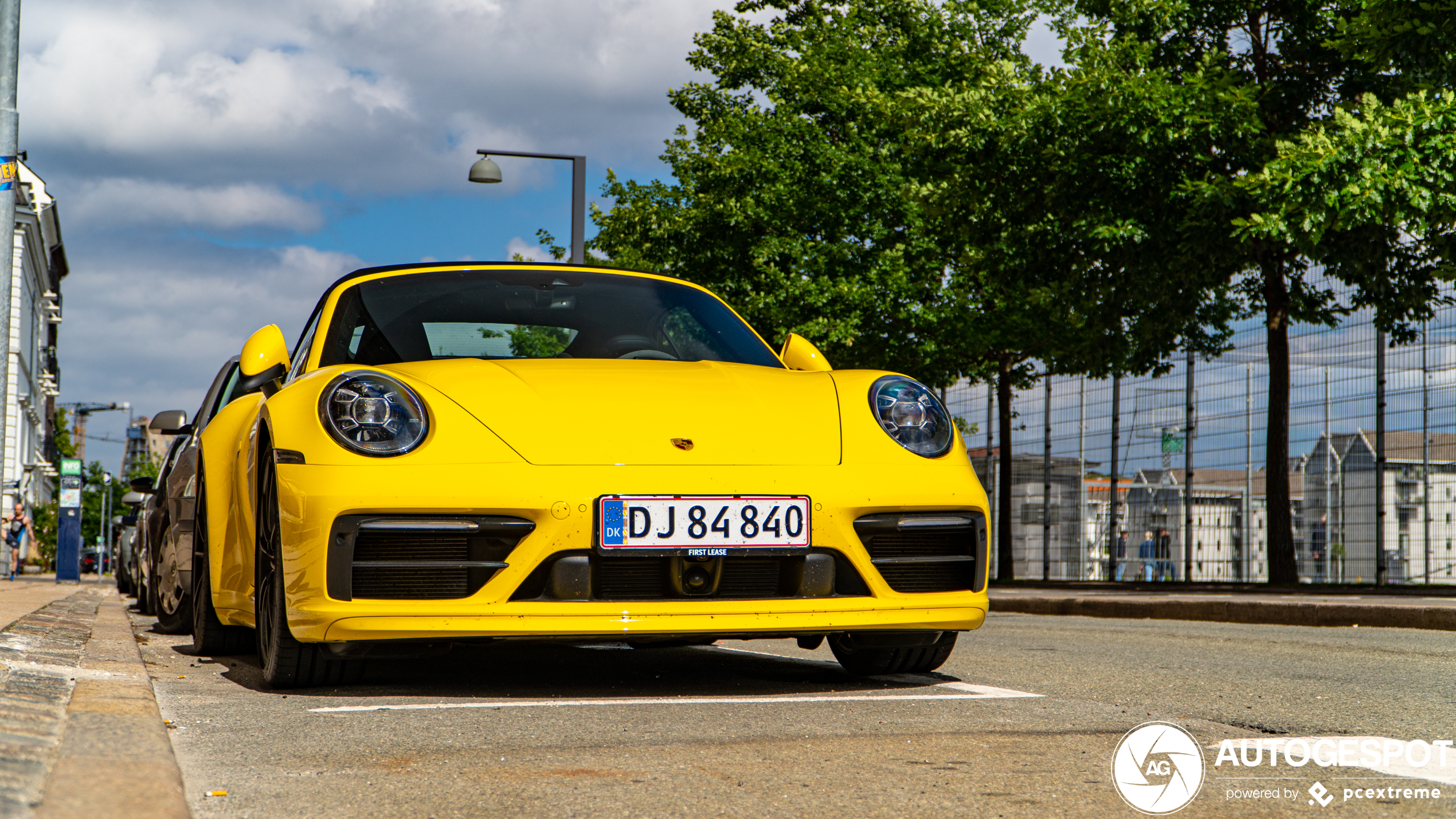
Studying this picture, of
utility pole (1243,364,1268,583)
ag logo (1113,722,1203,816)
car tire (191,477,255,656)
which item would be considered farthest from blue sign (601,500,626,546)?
utility pole (1243,364,1268,583)

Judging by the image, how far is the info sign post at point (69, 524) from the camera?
27562 mm

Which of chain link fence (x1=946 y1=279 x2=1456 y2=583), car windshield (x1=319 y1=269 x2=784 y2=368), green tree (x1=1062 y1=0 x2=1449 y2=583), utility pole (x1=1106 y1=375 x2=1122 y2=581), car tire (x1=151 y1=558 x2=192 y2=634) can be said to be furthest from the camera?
utility pole (x1=1106 y1=375 x2=1122 y2=581)

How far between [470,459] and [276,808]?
1.41 metres

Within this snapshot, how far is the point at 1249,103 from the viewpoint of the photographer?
14.0 meters

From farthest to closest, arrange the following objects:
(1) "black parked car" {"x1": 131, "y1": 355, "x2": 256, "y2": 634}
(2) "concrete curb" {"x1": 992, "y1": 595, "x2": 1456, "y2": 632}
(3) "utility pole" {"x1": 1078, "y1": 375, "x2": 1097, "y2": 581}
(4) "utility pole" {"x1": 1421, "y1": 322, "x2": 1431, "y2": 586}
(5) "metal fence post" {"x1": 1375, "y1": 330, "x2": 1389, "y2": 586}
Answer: (3) "utility pole" {"x1": 1078, "y1": 375, "x2": 1097, "y2": 581}, (5) "metal fence post" {"x1": 1375, "y1": 330, "x2": 1389, "y2": 586}, (4) "utility pole" {"x1": 1421, "y1": 322, "x2": 1431, "y2": 586}, (2) "concrete curb" {"x1": 992, "y1": 595, "x2": 1456, "y2": 632}, (1) "black parked car" {"x1": 131, "y1": 355, "x2": 256, "y2": 634}

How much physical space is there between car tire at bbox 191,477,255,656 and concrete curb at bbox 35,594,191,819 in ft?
4.83

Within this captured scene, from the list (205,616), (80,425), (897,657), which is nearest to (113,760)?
(897,657)

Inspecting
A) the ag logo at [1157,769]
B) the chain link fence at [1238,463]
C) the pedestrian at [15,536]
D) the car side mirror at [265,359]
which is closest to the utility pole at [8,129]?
the car side mirror at [265,359]

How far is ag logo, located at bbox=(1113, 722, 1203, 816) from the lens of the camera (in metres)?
2.61

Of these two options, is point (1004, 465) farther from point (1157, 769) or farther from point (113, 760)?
point (113, 760)

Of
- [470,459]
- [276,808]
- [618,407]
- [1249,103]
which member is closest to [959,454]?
[618,407]

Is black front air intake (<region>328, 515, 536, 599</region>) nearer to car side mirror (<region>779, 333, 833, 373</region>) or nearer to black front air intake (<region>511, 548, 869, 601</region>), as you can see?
black front air intake (<region>511, 548, 869, 601</region>)

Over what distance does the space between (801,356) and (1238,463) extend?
14451 mm

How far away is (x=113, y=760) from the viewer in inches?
102
